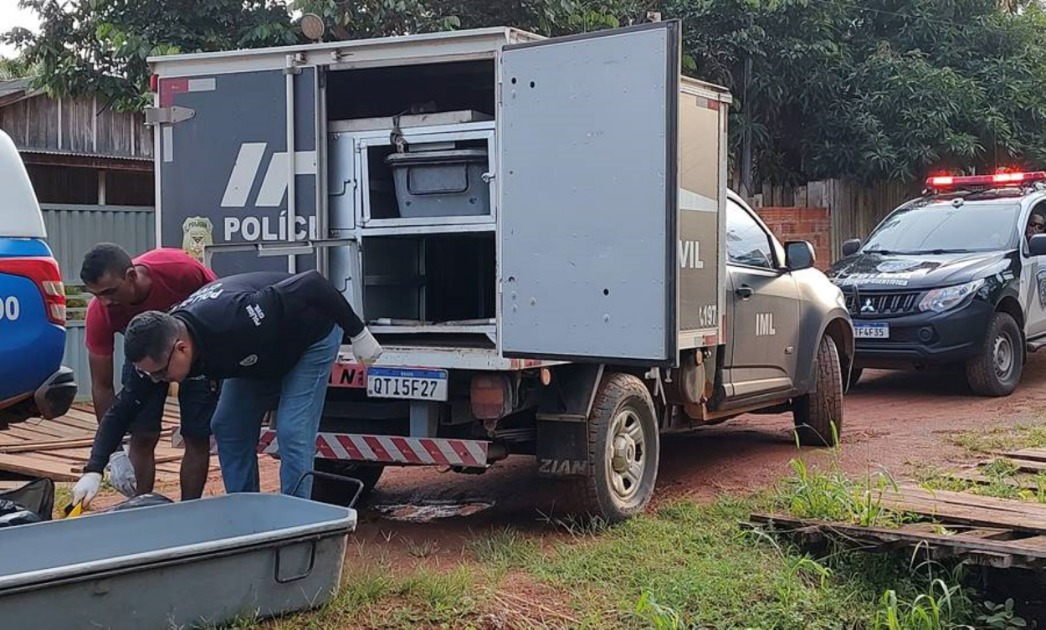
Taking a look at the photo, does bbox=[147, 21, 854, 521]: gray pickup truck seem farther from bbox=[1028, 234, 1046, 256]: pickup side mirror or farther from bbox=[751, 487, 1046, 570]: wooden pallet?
bbox=[1028, 234, 1046, 256]: pickup side mirror

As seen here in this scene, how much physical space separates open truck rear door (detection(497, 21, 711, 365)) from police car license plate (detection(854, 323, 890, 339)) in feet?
17.4

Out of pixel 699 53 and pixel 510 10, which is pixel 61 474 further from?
pixel 699 53

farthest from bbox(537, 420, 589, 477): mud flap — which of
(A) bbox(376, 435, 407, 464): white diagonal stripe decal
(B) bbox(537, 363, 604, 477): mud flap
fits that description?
(A) bbox(376, 435, 407, 464): white diagonal stripe decal

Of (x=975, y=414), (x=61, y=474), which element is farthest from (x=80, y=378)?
(x=975, y=414)

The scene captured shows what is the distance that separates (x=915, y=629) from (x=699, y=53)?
910 cm

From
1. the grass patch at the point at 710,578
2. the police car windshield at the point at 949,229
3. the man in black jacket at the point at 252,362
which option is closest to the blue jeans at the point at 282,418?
the man in black jacket at the point at 252,362

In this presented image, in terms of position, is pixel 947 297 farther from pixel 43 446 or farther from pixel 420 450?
pixel 43 446

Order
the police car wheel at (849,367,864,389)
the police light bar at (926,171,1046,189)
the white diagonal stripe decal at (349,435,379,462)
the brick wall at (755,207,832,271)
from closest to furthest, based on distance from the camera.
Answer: the white diagonal stripe decal at (349,435,379,462)
the police car wheel at (849,367,864,389)
the police light bar at (926,171,1046,189)
the brick wall at (755,207,832,271)

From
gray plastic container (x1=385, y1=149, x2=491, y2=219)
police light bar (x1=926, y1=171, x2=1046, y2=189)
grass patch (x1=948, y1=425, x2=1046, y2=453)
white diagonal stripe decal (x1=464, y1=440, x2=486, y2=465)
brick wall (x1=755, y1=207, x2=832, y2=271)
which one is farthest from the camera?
brick wall (x1=755, y1=207, x2=832, y2=271)

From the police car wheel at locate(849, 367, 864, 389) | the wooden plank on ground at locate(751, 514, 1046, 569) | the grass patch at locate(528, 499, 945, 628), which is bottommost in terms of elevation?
the grass patch at locate(528, 499, 945, 628)

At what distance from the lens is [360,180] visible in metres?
6.27

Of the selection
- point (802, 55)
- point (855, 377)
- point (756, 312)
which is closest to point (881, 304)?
point (855, 377)

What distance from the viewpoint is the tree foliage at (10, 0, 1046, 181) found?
35.3ft

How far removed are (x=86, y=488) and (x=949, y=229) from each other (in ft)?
27.6
